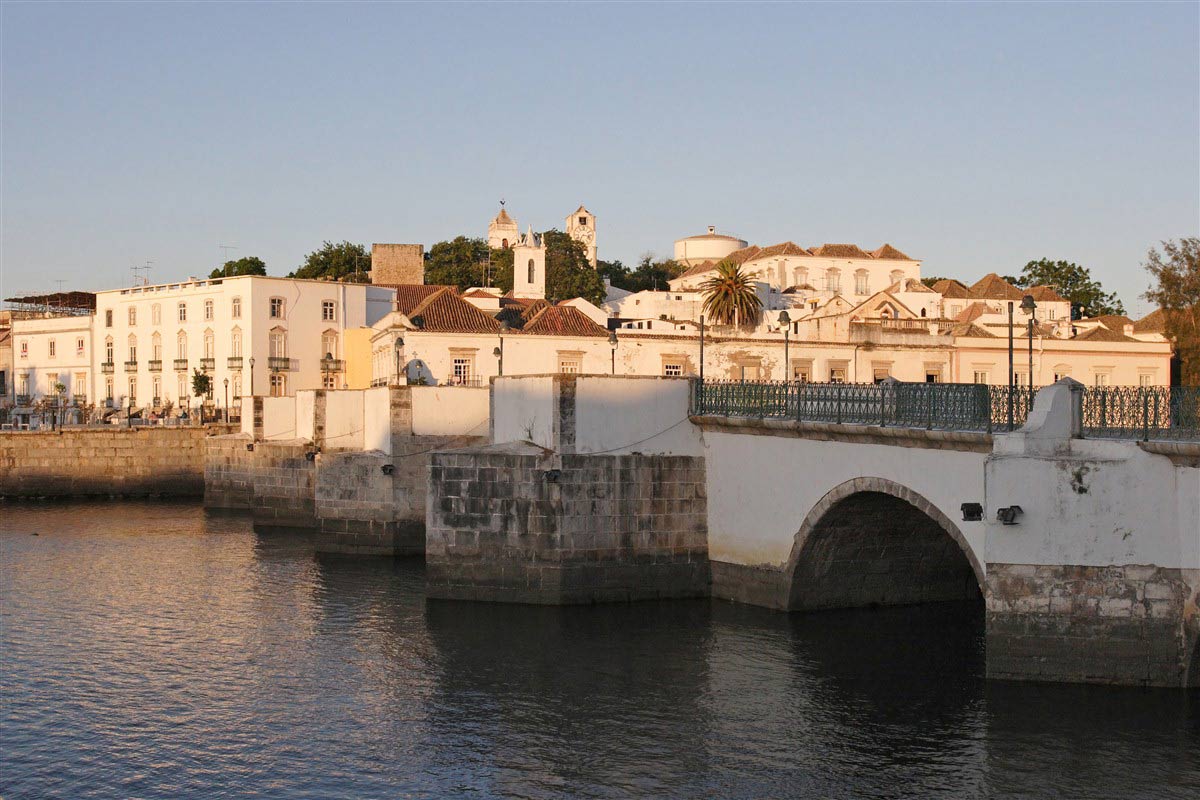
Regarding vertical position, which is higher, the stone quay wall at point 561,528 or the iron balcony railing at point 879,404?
the iron balcony railing at point 879,404

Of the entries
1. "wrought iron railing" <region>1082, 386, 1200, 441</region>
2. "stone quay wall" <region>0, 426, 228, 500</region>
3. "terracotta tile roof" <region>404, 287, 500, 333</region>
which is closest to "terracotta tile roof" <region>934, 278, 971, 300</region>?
"terracotta tile roof" <region>404, 287, 500, 333</region>

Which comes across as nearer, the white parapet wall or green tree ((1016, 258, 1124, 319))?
the white parapet wall

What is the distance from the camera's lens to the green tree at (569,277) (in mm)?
82250

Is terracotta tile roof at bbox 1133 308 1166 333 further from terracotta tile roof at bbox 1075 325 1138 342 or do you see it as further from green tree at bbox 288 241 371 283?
green tree at bbox 288 241 371 283

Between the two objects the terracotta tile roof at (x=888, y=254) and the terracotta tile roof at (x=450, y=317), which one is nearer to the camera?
the terracotta tile roof at (x=450, y=317)

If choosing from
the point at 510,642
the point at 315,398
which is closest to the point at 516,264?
the point at 315,398

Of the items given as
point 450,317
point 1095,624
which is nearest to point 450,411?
point 450,317

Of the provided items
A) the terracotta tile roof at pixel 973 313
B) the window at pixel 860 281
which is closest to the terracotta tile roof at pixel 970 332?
the terracotta tile roof at pixel 973 313

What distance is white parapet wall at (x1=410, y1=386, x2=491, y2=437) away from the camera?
1388 inches

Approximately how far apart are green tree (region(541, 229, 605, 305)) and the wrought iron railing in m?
61.1

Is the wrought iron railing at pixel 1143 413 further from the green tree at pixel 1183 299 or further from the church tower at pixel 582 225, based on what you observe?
the church tower at pixel 582 225

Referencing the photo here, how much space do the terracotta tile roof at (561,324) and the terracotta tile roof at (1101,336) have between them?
19.0 metres

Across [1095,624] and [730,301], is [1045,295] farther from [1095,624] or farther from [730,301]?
[1095,624]

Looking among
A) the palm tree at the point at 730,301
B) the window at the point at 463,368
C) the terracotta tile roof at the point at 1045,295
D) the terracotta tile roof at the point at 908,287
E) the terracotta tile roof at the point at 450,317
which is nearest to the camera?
the window at the point at 463,368
